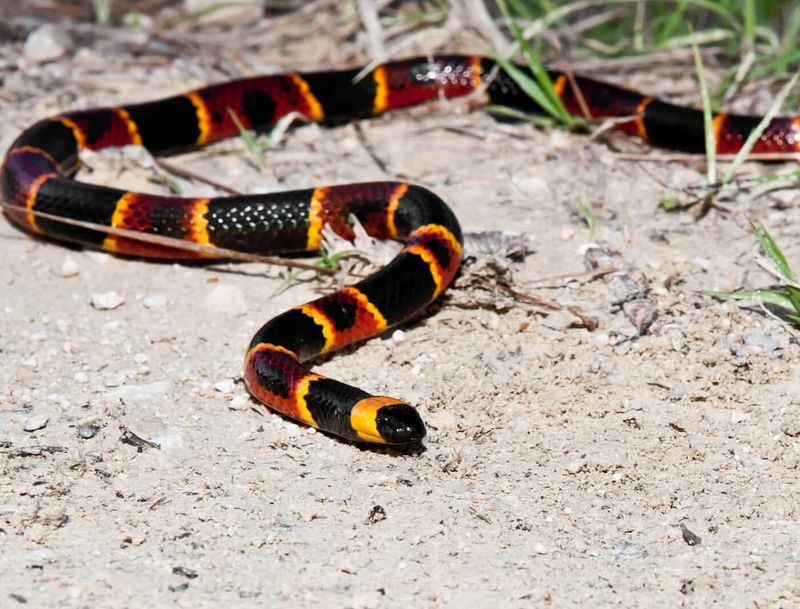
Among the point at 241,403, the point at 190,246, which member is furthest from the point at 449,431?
the point at 190,246

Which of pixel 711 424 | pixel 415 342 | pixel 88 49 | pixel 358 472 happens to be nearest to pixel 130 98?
pixel 88 49

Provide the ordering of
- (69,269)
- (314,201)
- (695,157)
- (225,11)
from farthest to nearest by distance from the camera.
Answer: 1. (225,11)
2. (695,157)
3. (314,201)
4. (69,269)

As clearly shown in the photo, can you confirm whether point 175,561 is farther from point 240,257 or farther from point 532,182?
point 532,182

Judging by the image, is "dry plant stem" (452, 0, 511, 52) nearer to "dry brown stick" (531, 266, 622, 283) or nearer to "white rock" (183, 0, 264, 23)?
"white rock" (183, 0, 264, 23)

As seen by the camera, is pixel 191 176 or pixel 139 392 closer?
pixel 139 392

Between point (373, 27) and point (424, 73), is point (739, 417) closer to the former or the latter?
point (424, 73)

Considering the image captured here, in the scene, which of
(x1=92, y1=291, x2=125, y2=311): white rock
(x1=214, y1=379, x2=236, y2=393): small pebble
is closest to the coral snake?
(x1=214, y1=379, x2=236, y2=393): small pebble
